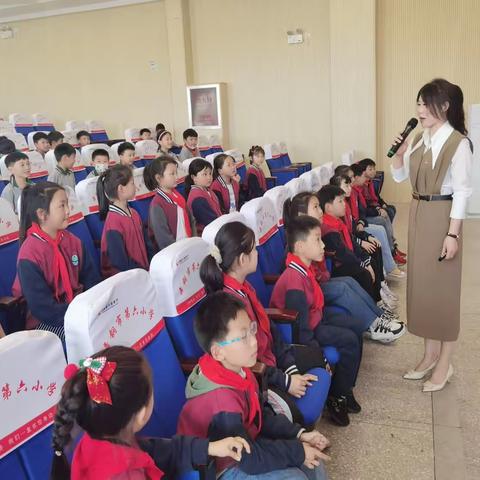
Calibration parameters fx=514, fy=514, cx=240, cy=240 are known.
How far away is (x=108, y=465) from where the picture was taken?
41.8 inches

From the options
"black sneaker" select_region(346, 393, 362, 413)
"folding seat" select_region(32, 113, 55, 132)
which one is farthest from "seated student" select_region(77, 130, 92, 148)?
"black sneaker" select_region(346, 393, 362, 413)

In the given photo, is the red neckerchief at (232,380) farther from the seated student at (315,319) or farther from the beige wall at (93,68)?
the beige wall at (93,68)

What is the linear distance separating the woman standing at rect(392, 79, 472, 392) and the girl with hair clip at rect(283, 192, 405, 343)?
8.5 inches

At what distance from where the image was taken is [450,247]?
86.8 inches

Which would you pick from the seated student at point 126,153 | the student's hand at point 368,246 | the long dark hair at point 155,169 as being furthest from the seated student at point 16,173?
the student's hand at point 368,246

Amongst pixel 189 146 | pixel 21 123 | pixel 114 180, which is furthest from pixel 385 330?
pixel 21 123

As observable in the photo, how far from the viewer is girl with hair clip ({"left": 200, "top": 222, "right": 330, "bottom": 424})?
73.2 inches

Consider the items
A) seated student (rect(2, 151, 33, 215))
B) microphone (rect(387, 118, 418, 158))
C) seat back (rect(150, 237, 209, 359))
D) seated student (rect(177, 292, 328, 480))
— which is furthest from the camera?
seated student (rect(2, 151, 33, 215))

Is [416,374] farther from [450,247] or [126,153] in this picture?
[126,153]

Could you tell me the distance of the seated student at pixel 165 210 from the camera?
3105mm

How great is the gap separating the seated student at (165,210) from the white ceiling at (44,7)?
19.6ft

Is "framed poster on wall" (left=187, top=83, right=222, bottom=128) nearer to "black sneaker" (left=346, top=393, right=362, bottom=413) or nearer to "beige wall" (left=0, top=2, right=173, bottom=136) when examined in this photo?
"beige wall" (left=0, top=2, right=173, bottom=136)

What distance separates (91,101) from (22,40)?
181 centimetres

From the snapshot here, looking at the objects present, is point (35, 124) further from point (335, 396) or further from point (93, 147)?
point (335, 396)
